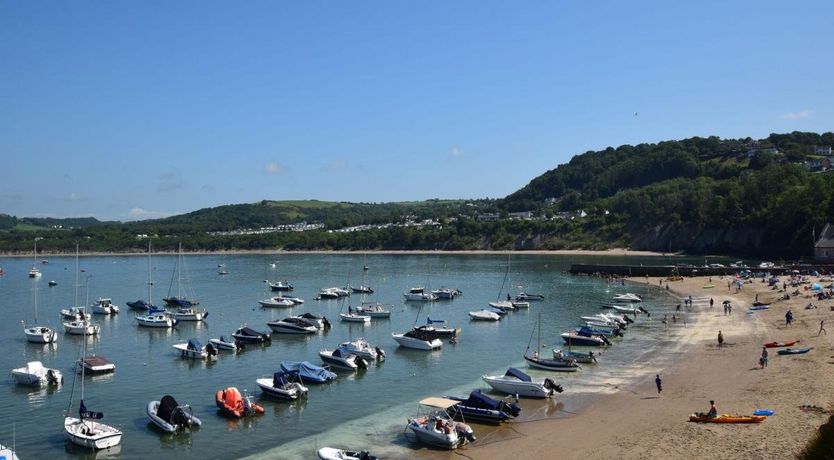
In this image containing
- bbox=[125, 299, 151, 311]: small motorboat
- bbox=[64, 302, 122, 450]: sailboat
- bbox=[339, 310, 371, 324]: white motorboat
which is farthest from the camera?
bbox=[125, 299, 151, 311]: small motorboat

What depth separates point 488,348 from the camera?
50688 mm

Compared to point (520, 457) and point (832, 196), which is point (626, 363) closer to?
point (520, 457)

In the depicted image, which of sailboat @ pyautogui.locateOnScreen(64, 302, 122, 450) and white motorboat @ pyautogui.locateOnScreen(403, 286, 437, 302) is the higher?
white motorboat @ pyautogui.locateOnScreen(403, 286, 437, 302)

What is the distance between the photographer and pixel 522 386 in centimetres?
3528

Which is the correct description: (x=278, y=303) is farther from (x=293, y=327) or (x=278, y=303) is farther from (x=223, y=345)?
(x=223, y=345)

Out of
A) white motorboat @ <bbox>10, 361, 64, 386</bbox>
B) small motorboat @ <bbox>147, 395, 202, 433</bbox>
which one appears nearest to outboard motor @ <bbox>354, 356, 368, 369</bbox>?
small motorboat @ <bbox>147, 395, 202, 433</bbox>

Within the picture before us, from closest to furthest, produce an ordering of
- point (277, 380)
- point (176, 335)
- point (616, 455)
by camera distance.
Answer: point (616, 455), point (277, 380), point (176, 335)

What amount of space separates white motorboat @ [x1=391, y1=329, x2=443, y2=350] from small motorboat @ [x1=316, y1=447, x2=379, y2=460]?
22.7 meters

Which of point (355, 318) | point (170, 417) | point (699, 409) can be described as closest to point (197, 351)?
point (170, 417)

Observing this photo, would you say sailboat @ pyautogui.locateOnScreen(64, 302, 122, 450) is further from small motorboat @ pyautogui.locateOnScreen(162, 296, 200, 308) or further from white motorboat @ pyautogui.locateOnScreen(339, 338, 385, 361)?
small motorboat @ pyautogui.locateOnScreen(162, 296, 200, 308)

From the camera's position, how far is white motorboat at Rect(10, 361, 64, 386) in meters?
39.3

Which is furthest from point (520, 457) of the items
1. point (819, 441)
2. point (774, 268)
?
point (774, 268)

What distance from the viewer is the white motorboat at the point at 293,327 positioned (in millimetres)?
56969

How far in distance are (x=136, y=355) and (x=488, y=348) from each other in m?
25.7
